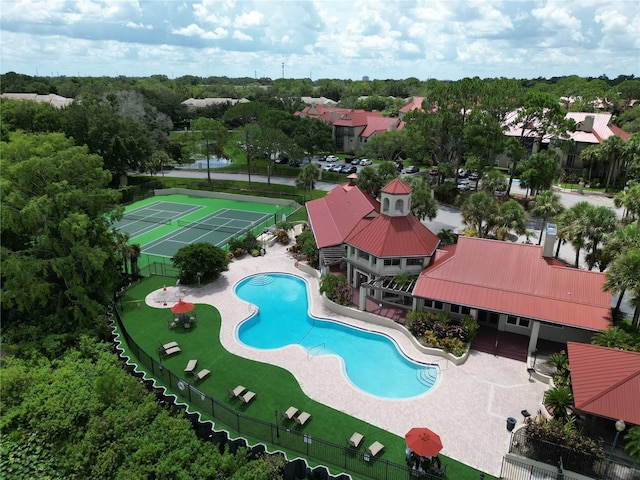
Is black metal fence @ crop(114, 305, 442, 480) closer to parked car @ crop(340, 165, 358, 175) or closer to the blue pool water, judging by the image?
the blue pool water

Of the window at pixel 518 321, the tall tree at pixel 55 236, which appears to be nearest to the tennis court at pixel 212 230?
the tall tree at pixel 55 236

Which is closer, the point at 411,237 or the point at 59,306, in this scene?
the point at 59,306

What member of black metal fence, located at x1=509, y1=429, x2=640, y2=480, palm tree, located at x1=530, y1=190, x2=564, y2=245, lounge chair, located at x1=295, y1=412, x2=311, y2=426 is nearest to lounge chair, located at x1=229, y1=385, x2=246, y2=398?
lounge chair, located at x1=295, y1=412, x2=311, y2=426

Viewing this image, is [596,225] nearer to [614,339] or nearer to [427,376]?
[614,339]

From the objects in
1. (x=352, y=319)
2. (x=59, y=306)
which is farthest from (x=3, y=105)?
(x=352, y=319)

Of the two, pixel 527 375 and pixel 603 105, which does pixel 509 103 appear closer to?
pixel 527 375

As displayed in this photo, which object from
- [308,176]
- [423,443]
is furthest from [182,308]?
[308,176]
